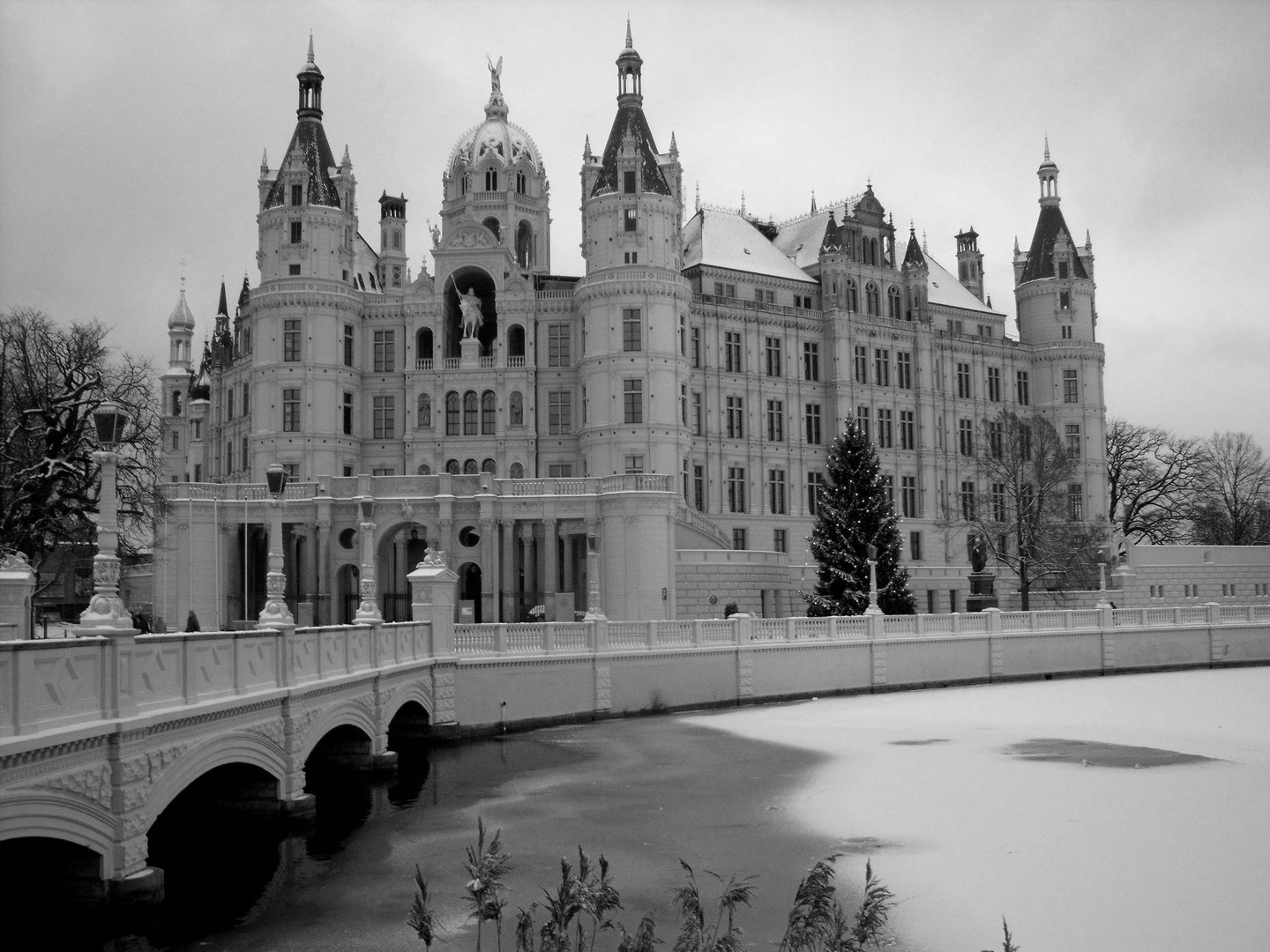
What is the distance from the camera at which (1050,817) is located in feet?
74.8

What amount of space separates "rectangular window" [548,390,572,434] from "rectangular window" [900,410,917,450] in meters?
21.7


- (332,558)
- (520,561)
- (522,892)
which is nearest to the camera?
(522,892)

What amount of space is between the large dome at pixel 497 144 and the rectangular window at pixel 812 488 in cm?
2299

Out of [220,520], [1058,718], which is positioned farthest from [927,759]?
[220,520]

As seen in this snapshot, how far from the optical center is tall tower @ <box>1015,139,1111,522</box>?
264 feet

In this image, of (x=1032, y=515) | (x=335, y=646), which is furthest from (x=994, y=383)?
(x=335, y=646)

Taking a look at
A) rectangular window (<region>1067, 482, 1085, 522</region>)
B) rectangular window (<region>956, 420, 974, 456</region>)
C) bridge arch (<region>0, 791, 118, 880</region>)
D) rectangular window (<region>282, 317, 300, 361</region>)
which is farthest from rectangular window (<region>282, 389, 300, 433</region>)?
bridge arch (<region>0, 791, 118, 880</region>)

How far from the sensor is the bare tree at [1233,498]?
3538 inches

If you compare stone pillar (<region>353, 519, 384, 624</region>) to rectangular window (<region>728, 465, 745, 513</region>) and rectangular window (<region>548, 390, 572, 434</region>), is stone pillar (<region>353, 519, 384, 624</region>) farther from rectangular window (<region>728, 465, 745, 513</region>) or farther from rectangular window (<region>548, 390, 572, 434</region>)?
rectangular window (<region>728, 465, 745, 513</region>)

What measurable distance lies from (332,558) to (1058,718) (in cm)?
3184

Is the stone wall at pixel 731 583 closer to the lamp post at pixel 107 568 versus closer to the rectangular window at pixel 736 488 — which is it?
the rectangular window at pixel 736 488

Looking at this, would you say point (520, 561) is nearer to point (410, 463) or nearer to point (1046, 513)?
point (410, 463)

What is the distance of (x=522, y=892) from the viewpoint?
723 inches

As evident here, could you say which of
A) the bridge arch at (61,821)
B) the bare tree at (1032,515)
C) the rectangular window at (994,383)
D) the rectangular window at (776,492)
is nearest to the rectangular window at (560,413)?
the rectangular window at (776,492)
